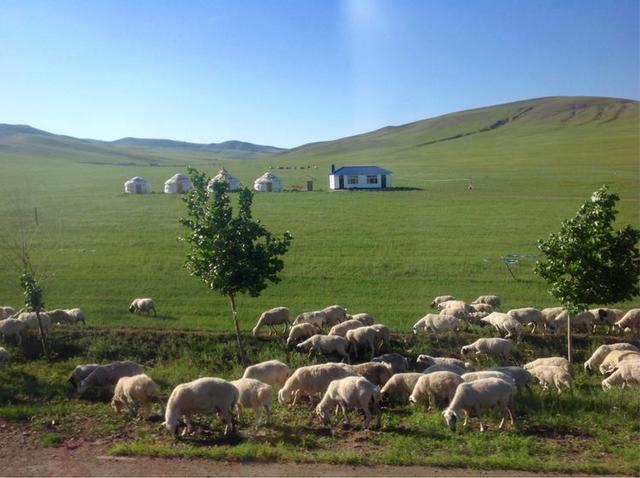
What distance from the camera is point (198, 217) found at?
1856 centimetres

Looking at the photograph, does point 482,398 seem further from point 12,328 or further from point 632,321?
point 12,328

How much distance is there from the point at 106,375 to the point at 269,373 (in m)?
4.09

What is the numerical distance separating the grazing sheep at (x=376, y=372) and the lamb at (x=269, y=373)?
178 centimetres

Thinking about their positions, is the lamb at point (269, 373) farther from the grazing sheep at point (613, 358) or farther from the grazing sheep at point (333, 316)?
the grazing sheep at point (613, 358)

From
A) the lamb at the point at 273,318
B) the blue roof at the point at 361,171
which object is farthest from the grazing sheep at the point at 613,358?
the blue roof at the point at 361,171

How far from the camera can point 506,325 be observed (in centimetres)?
2075

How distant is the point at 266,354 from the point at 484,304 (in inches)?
402

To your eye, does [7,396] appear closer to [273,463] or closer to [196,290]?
[273,463]

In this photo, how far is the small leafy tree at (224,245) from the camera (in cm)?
1792

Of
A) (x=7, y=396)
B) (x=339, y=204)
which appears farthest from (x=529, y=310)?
(x=339, y=204)

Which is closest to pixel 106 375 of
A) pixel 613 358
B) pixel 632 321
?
pixel 613 358

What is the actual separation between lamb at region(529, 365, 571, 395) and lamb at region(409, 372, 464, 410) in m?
3.12

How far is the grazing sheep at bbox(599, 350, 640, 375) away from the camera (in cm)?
1602

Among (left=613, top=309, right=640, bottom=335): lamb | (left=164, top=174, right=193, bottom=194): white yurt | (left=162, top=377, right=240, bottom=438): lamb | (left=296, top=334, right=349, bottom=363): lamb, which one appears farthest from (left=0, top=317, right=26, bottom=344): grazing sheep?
(left=164, top=174, right=193, bottom=194): white yurt
